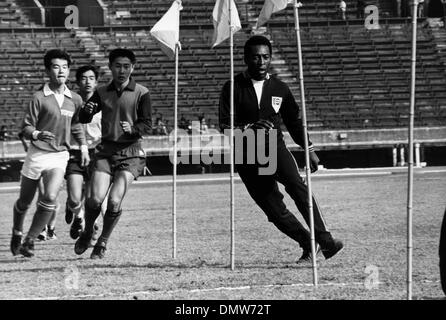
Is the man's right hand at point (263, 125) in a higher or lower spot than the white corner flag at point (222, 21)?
lower

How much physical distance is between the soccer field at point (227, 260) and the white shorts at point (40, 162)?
88 centimetres

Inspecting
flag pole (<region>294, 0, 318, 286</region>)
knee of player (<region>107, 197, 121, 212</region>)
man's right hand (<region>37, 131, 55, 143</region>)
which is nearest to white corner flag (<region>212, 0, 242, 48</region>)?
flag pole (<region>294, 0, 318, 286</region>)

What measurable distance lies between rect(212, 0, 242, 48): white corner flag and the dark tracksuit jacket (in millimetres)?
530

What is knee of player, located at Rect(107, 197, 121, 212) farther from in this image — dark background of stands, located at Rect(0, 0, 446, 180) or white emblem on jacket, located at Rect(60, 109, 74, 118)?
dark background of stands, located at Rect(0, 0, 446, 180)

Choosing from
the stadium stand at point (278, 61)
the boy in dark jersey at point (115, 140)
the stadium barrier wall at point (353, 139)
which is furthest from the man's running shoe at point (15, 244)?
the stadium stand at point (278, 61)

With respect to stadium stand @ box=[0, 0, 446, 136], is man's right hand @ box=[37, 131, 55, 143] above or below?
below

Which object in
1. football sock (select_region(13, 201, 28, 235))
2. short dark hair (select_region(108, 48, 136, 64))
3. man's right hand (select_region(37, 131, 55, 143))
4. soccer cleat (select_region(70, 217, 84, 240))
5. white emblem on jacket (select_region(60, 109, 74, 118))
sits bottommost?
soccer cleat (select_region(70, 217, 84, 240))

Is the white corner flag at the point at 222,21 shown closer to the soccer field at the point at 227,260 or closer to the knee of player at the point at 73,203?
the soccer field at the point at 227,260

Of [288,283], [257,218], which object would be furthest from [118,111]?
[257,218]

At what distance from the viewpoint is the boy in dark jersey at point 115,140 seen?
37.1 ft

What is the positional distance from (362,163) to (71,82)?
10.4m

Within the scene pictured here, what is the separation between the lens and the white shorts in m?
11.7
